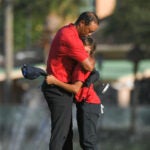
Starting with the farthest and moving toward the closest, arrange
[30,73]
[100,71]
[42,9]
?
[42,9], [100,71], [30,73]

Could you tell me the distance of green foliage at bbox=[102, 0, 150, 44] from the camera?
1098 inches

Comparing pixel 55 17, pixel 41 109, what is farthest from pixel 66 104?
pixel 55 17

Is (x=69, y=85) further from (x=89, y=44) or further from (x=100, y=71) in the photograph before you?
(x=100, y=71)

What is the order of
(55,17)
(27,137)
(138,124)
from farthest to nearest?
1. (55,17)
2. (138,124)
3. (27,137)

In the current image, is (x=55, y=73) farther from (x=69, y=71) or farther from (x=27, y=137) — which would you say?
(x=27, y=137)

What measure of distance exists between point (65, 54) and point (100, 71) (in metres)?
22.8

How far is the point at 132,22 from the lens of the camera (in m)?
28.2

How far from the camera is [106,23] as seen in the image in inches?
1175

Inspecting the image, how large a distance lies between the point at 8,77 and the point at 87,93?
22644 millimetres

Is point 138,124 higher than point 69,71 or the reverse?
the reverse

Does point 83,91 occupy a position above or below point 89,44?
below

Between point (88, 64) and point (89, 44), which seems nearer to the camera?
point (88, 64)

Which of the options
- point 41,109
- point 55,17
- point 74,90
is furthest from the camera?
point 55,17

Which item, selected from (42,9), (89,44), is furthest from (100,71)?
(89,44)
